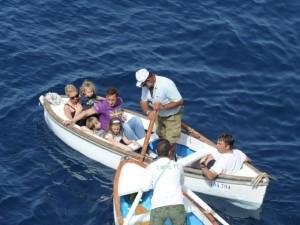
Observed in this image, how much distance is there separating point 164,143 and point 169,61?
1029 centimetres

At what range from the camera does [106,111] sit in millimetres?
20516

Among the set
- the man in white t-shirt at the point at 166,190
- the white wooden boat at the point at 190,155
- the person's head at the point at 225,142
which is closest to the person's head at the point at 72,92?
the white wooden boat at the point at 190,155

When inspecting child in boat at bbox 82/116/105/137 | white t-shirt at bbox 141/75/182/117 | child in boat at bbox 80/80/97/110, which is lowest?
child in boat at bbox 82/116/105/137

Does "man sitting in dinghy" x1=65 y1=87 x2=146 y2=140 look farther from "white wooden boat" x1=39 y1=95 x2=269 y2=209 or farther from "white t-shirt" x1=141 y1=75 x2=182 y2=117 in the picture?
"white t-shirt" x1=141 y1=75 x2=182 y2=117

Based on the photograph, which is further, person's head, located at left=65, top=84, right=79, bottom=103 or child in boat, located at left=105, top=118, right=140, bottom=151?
person's head, located at left=65, top=84, right=79, bottom=103

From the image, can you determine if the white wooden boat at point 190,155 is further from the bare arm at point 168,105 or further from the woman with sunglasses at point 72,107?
the bare arm at point 168,105

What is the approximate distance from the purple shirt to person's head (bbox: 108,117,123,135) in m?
0.18

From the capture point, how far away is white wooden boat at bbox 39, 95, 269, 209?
61.0ft

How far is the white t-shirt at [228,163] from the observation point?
18.6 m

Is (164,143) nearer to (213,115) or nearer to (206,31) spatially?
(213,115)

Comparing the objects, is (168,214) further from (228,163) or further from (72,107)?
(72,107)

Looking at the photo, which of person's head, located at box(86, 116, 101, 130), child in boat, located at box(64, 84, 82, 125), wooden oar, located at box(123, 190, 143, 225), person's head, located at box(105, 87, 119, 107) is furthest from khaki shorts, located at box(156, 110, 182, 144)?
wooden oar, located at box(123, 190, 143, 225)

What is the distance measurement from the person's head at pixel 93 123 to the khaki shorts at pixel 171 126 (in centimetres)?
196

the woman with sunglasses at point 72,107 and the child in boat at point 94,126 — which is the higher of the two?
the woman with sunglasses at point 72,107
